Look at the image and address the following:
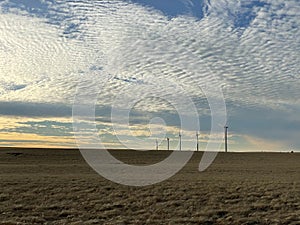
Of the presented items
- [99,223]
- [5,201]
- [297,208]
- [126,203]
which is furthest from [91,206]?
[297,208]

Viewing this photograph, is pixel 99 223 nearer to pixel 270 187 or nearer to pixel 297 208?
pixel 297 208

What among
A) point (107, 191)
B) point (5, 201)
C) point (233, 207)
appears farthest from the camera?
point (107, 191)

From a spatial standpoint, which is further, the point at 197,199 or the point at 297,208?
the point at 197,199

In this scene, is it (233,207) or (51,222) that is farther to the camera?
(233,207)

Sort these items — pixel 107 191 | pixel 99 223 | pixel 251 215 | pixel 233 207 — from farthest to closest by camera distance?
pixel 107 191
pixel 233 207
pixel 251 215
pixel 99 223

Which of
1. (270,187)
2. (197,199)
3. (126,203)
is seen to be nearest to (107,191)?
(126,203)

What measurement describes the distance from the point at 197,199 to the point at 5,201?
1215cm

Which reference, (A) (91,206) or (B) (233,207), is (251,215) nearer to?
(B) (233,207)

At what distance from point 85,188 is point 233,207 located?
37.8ft

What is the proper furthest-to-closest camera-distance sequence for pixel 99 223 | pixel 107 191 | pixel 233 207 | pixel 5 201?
pixel 107 191
pixel 5 201
pixel 233 207
pixel 99 223

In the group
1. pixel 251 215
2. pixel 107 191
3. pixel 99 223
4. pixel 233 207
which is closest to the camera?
pixel 99 223

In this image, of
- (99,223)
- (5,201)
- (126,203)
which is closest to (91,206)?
(126,203)

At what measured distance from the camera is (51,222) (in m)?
23.3

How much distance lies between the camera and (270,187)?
33.6m
